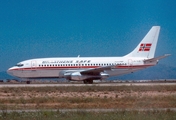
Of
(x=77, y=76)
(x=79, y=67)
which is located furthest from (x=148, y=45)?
(x=77, y=76)

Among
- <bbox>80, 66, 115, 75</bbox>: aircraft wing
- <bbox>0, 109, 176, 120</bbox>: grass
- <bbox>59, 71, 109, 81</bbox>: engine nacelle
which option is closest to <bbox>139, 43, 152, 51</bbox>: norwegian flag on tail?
<bbox>80, 66, 115, 75</bbox>: aircraft wing

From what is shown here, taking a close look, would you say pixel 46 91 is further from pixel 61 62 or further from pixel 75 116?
pixel 75 116

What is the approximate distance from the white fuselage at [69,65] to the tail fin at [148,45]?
1.58 metres

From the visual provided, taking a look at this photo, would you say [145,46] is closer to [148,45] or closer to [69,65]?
[148,45]

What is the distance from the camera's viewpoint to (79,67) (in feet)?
160

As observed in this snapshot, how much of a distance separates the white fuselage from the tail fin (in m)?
1.58

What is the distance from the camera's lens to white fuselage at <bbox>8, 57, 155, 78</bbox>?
159ft

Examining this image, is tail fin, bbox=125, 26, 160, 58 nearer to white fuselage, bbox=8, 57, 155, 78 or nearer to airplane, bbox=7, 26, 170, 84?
airplane, bbox=7, 26, 170, 84

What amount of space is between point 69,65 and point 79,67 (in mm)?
1297

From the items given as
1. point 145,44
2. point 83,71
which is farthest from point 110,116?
point 145,44

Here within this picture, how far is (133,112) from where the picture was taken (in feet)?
55.5

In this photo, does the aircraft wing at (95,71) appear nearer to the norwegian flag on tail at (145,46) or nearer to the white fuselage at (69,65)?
the white fuselage at (69,65)

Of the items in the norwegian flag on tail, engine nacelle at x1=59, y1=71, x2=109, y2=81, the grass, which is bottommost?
the grass

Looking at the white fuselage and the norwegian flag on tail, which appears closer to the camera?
the white fuselage
